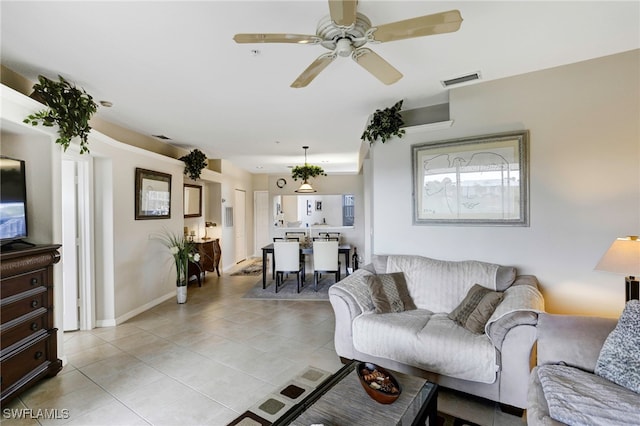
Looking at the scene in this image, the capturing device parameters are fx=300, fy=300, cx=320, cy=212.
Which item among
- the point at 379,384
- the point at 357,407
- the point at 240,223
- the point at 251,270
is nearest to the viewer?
the point at 357,407

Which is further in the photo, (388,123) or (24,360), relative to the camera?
Answer: (388,123)

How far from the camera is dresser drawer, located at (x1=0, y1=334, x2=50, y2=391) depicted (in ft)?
6.84

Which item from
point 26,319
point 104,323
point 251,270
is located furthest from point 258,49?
point 251,270

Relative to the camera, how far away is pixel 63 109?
8.33ft

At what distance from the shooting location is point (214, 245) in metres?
6.25

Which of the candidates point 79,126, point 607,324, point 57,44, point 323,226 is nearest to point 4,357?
point 79,126

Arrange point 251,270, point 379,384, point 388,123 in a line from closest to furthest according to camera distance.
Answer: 1. point 379,384
2. point 388,123
3. point 251,270

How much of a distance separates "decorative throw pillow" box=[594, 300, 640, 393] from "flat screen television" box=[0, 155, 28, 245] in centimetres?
391

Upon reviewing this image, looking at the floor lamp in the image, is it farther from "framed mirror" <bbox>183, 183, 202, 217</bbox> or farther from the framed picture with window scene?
"framed mirror" <bbox>183, 183, 202, 217</bbox>

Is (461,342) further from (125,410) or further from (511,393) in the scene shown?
(125,410)

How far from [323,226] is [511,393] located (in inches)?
232

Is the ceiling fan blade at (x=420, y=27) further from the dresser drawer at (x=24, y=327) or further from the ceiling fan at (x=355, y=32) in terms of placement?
the dresser drawer at (x=24, y=327)

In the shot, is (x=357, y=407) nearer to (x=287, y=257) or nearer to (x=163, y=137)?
(x=287, y=257)

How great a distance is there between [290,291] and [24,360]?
3435 millimetres
